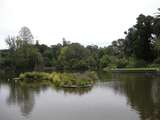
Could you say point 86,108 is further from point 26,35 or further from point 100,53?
point 100,53

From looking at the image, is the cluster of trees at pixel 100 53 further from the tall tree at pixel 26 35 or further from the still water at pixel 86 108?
the still water at pixel 86 108

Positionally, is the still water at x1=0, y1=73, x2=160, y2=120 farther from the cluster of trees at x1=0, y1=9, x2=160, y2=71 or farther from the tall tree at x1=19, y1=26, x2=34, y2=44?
the tall tree at x1=19, y1=26, x2=34, y2=44

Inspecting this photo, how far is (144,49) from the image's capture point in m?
58.8

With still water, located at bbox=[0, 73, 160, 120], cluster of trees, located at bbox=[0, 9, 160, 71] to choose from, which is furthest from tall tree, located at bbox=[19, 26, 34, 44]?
still water, located at bbox=[0, 73, 160, 120]

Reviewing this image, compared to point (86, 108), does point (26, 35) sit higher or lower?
higher

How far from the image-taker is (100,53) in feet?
281

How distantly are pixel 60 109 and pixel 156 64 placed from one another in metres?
40.9

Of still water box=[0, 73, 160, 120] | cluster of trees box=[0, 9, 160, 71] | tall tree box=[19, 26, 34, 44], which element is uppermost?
tall tree box=[19, 26, 34, 44]

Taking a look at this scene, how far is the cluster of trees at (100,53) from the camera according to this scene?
191 ft

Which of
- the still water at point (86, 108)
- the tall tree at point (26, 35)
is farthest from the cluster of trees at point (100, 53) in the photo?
the still water at point (86, 108)

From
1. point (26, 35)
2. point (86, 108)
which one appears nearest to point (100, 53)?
point (26, 35)

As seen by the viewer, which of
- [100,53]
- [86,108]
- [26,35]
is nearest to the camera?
[86,108]

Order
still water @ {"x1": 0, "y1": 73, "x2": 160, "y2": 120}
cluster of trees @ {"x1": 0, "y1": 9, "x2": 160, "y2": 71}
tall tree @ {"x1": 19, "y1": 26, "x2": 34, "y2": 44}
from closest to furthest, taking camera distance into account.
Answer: still water @ {"x1": 0, "y1": 73, "x2": 160, "y2": 120} → cluster of trees @ {"x1": 0, "y1": 9, "x2": 160, "y2": 71} → tall tree @ {"x1": 19, "y1": 26, "x2": 34, "y2": 44}

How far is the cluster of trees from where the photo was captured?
5809cm
